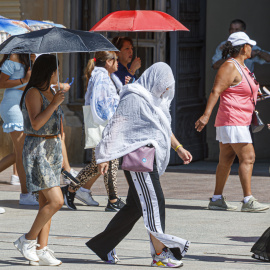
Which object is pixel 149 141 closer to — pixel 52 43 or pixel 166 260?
pixel 166 260

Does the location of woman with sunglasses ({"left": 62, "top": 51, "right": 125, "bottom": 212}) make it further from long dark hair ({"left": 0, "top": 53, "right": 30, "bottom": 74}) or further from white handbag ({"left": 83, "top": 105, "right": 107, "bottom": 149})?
long dark hair ({"left": 0, "top": 53, "right": 30, "bottom": 74})

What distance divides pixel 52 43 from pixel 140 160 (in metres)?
1.24

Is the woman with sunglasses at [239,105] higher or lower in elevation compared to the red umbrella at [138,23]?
lower

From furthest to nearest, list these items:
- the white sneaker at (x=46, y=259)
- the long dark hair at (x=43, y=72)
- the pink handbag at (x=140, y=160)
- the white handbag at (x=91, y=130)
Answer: the white handbag at (x=91, y=130)
the long dark hair at (x=43, y=72)
the white sneaker at (x=46, y=259)
the pink handbag at (x=140, y=160)

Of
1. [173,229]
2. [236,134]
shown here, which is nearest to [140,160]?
[173,229]

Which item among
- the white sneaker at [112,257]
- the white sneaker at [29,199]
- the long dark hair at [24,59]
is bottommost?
the white sneaker at [29,199]

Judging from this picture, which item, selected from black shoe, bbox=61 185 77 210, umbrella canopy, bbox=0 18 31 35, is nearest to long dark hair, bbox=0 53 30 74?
Answer: umbrella canopy, bbox=0 18 31 35

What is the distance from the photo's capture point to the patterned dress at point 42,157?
7035mm

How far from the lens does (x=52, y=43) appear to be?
7273 mm

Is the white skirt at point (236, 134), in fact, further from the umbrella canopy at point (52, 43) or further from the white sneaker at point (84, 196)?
the umbrella canopy at point (52, 43)

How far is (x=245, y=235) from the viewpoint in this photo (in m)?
8.29

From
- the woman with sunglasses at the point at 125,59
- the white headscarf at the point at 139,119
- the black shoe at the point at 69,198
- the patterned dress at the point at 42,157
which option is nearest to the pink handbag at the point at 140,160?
the white headscarf at the point at 139,119

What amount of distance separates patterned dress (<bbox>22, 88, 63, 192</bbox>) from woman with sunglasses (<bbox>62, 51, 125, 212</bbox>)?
226 centimetres

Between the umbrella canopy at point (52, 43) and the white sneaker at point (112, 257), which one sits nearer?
the white sneaker at point (112, 257)
